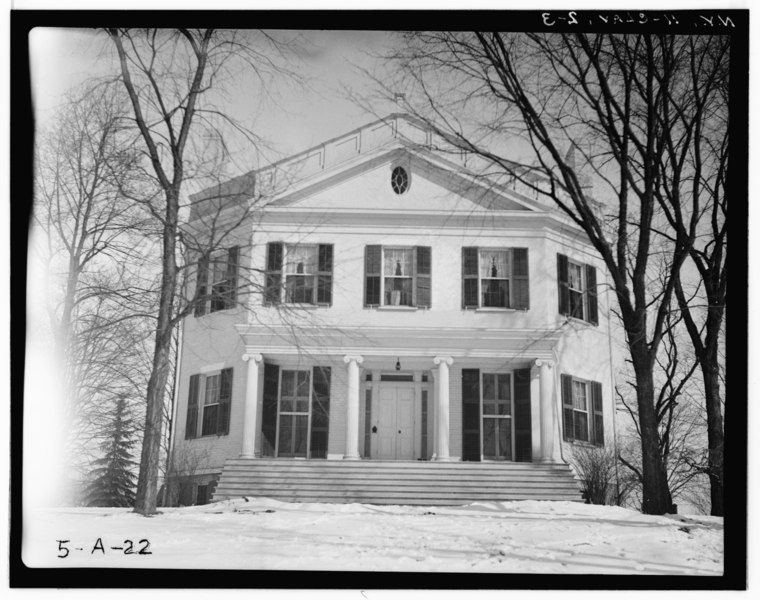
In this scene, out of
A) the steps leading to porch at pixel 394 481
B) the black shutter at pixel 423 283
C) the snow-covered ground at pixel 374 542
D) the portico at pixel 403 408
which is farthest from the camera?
the black shutter at pixel 423 283

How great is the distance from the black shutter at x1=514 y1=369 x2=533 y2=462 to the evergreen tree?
3.30m

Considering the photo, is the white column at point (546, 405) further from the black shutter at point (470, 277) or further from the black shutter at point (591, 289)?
the black shutter at point (470, 277)

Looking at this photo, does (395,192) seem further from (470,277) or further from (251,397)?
(251,397)

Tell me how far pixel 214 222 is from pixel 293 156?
0.84 metres

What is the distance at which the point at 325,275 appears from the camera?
7781 mm

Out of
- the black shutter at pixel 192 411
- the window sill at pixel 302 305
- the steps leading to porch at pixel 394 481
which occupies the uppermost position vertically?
the window sill at pixel 302 305

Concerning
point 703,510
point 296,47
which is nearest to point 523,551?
point 703,510

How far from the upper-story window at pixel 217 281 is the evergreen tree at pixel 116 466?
1.00 m

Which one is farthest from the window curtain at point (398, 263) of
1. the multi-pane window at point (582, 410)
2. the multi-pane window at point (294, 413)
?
the multi-pane window at point (582, 410)

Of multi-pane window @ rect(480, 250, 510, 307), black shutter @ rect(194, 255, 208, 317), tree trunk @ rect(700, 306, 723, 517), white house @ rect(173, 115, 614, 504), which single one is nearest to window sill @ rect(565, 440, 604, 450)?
white house @ rect(173, 115, 614, 504)

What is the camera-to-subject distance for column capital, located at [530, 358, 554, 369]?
26.7 feet

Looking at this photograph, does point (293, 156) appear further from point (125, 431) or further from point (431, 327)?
point (125, 431)

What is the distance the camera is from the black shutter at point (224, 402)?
25.8 feet

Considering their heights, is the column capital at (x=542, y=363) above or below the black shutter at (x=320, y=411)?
above
